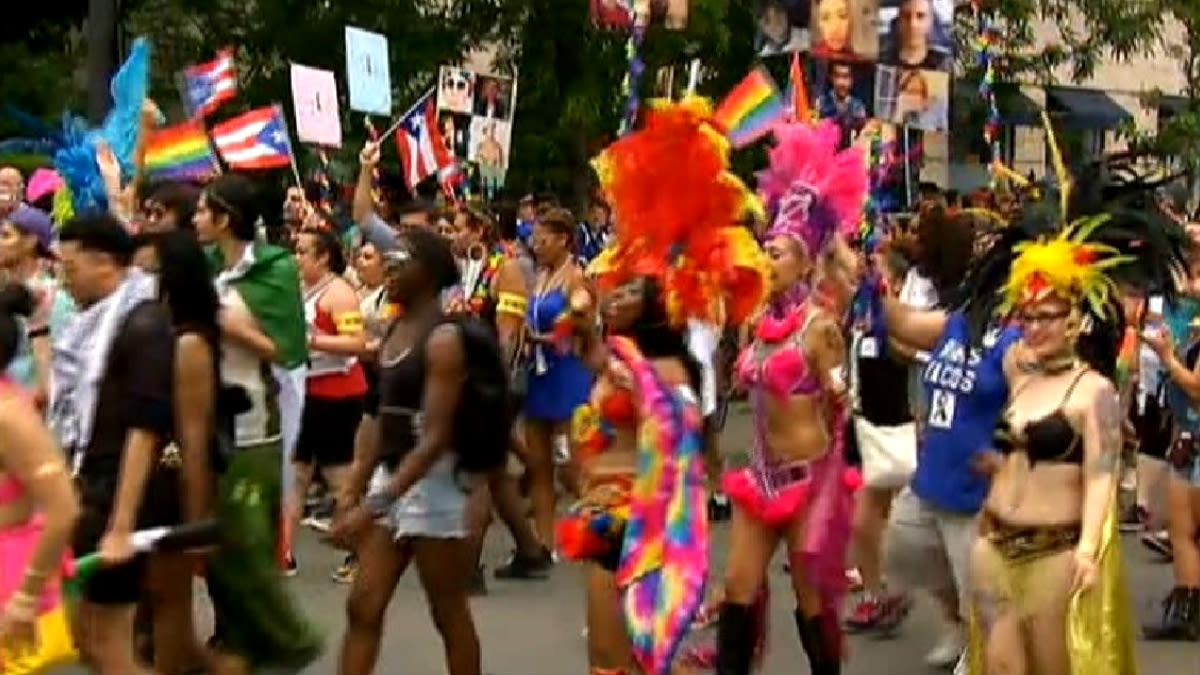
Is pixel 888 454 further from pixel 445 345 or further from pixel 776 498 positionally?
pixel 445 345

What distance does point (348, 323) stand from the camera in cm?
1023

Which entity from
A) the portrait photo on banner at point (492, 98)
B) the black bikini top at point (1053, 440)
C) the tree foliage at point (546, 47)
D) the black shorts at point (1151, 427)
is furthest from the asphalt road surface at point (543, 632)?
the tree foliage at point (546, 47)

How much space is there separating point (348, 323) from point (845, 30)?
14.0ft

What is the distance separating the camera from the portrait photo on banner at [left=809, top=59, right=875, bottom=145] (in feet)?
42.7

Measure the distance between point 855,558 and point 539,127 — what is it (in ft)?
38.5

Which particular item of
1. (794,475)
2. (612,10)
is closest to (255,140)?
(612,10)

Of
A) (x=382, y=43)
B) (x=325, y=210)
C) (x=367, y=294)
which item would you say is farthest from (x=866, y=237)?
(x=382, y=43)

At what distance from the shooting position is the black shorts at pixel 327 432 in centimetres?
1058

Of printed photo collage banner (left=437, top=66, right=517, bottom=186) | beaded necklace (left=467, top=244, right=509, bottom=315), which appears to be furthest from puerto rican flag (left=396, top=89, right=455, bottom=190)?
beaded necklace (left=467, top=244, right=509, bottom=315)

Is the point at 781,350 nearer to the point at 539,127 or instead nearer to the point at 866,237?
the point at 866,237

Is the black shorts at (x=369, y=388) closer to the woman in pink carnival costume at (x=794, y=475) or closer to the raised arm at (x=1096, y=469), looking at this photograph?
the woman in pink carnival costume at (x=794, y=475)

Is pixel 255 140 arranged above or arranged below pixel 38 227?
above

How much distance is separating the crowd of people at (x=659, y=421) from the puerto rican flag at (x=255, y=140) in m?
4.38

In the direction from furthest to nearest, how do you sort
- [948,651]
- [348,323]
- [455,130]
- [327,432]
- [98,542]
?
[455,130]
[327,432]
[348,323]
[948,651]
[98,542]
